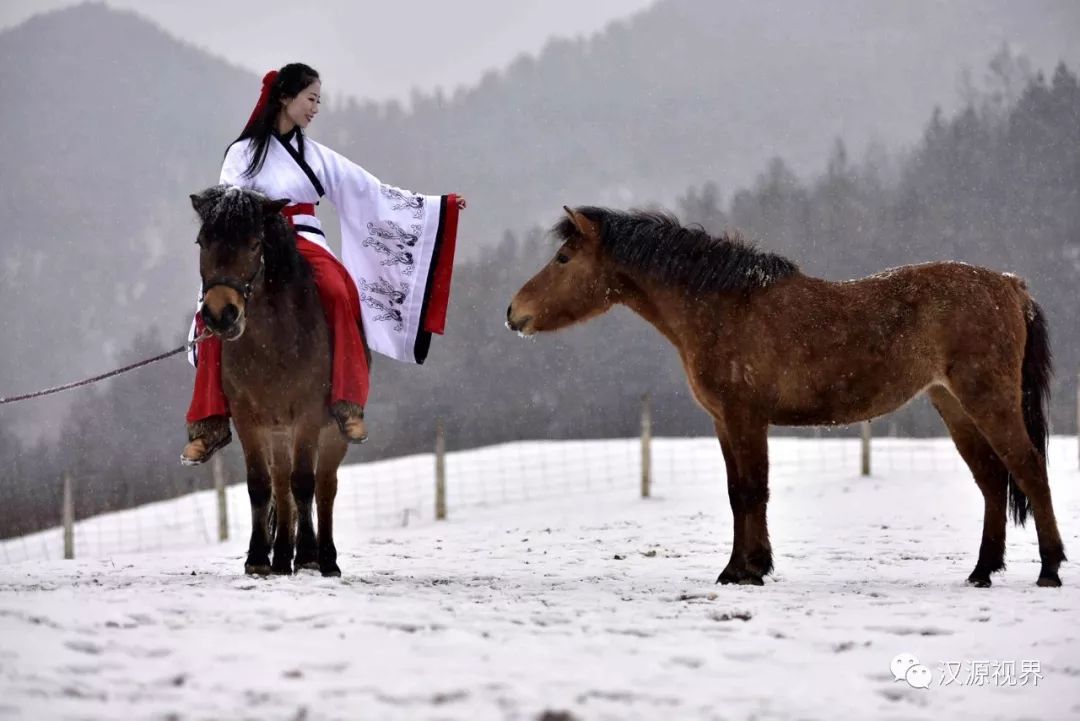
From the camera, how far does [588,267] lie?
552 cm

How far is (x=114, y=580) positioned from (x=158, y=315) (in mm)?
34299

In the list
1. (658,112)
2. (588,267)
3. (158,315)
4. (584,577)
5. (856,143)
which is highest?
(658,112)

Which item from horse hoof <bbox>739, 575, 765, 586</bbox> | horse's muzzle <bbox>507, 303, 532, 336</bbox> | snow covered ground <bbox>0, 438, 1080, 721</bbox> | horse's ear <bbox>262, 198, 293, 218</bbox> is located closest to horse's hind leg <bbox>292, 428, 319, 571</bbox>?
snow covered ground <bbox>0, 438, 1080, 721</bbox>

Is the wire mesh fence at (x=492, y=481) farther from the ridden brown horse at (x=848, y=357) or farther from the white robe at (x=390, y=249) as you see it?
the ridden brown horse at (x=848, y=357)

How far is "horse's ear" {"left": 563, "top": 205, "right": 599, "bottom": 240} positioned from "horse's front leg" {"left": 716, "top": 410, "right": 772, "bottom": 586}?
1330mm

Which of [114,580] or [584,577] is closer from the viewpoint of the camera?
[114,580]

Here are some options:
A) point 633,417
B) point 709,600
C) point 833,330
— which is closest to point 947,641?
point 709,600

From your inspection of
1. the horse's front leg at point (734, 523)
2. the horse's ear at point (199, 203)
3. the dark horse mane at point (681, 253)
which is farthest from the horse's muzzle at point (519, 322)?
the horse's ear at point (199, 203)

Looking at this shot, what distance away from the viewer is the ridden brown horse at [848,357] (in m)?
4.95

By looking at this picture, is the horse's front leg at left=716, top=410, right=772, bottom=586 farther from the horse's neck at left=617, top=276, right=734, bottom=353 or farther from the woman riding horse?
the woman riding horse

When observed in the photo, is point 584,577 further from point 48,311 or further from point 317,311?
point 48,311

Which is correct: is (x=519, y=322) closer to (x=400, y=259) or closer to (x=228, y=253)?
(x=400, y=259)

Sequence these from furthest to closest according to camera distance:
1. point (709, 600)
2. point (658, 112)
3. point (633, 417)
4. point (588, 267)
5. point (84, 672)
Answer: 1. point (658, 112)
2. point (633, 417)
3. point (588, 267)
4. point (709, 600)
5. point (84, 672)

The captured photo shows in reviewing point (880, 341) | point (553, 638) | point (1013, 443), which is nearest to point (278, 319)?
point (553, 638)
